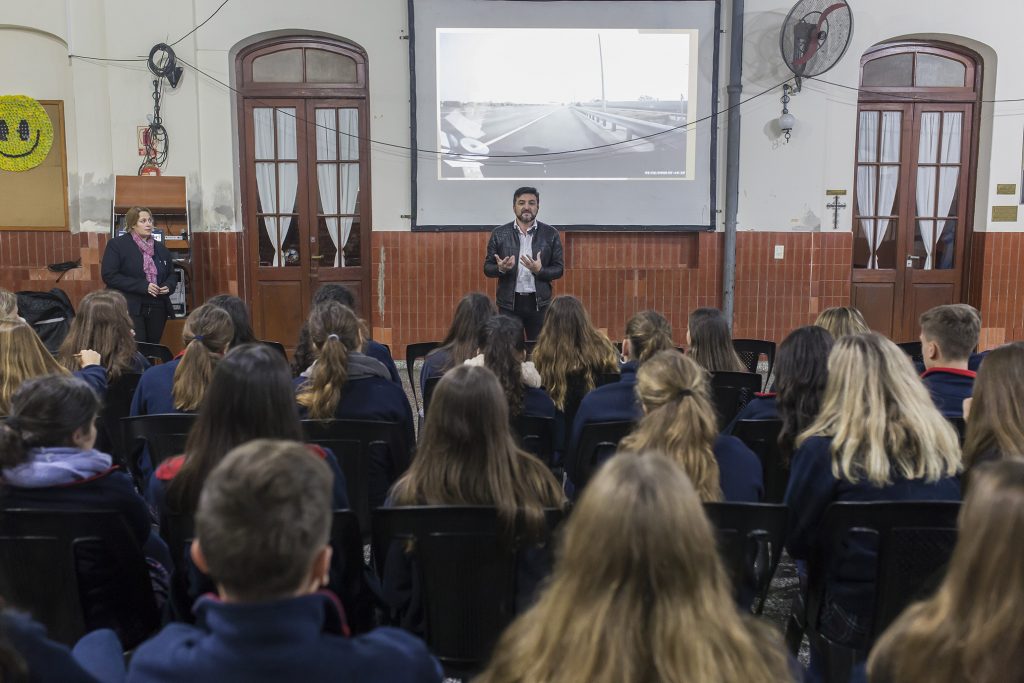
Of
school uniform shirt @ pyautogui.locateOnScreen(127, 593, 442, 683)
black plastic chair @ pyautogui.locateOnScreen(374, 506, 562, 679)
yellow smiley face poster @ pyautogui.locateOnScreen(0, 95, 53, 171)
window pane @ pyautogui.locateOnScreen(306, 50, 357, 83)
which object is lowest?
black plastic chair @ pyautogui.locateOnScreen(374, 506, 562, 679)

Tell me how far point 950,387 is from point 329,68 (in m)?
6.14

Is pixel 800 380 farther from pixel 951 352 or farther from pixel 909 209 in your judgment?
pixel 909 209

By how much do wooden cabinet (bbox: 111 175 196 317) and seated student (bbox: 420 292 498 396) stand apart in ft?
13.3

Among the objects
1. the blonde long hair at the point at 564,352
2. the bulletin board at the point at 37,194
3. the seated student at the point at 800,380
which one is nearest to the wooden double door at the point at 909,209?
the blonde long hair at the point at 564,352

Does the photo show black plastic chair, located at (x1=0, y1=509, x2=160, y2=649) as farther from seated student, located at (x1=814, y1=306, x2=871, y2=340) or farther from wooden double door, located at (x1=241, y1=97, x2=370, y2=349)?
wooden double door, located at (x1=241, y1=97, x2=370, y2=349)

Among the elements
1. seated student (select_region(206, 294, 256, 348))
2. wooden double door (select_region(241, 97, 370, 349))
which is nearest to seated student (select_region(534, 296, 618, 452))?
seated student (select_region(206, 294, 256, 348))

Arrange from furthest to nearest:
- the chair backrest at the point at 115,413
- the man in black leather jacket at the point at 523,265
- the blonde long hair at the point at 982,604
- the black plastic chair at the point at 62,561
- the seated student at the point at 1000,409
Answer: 1. the man in black leather jacket at the point at 523,265
2. the chair backrest at the point at 115,413
3. the seated student at the point at 1000,409
4. the black plastic chair at the point at 62,561
5. the blonde long hair at the point at 982,604

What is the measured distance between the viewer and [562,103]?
298 inches

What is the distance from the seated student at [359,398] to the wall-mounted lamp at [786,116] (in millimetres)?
5421

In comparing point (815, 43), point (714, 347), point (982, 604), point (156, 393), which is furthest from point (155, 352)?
point (815, 43)

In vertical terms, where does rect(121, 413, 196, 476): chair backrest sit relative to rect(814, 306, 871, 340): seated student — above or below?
below

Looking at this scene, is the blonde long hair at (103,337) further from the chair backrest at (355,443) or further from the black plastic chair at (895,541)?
the black plastic chair at (895,541)

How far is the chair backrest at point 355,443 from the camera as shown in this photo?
285cm

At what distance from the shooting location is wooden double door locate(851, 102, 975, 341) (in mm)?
7875
